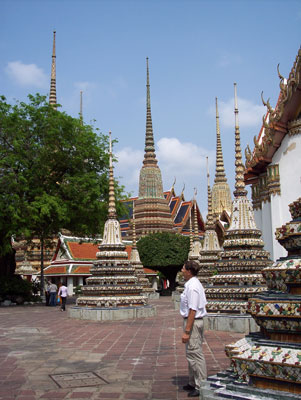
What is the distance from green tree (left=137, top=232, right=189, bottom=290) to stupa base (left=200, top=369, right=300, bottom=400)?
2773 cm

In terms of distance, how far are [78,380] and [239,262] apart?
6633mm

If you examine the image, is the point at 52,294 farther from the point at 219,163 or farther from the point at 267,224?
the point at 219,163

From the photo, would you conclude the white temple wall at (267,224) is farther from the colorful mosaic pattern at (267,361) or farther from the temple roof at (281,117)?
the colorful mosaic pattern at (267,361)

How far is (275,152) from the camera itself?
1672 centimetres

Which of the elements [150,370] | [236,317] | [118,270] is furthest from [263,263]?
[150,370]

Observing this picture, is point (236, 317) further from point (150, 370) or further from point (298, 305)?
point (298, 305)

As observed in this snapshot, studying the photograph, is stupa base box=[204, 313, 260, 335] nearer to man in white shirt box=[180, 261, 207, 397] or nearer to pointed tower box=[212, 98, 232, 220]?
man in white shirt box=[180, 261, 207, 397]

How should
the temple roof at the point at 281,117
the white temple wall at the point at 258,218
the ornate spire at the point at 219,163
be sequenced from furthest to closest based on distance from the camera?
1. the ornate spire at the point at 219,163
2. the white temple wall at the point at 258,218
3. the temple roof at the point at 281,117

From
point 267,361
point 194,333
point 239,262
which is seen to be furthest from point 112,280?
point 267,361

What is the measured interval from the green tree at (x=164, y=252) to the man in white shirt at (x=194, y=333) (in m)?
27.0

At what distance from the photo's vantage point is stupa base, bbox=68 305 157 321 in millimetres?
13078

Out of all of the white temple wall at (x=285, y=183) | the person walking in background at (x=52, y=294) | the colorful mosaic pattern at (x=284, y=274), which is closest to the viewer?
the colorful mosaic pattern at (x=284, y=274)

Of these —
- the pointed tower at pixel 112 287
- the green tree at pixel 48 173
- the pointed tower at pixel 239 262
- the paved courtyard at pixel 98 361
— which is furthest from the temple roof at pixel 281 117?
the paved courtyard at pixel 98 361

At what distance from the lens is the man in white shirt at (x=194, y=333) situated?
16.2ft
